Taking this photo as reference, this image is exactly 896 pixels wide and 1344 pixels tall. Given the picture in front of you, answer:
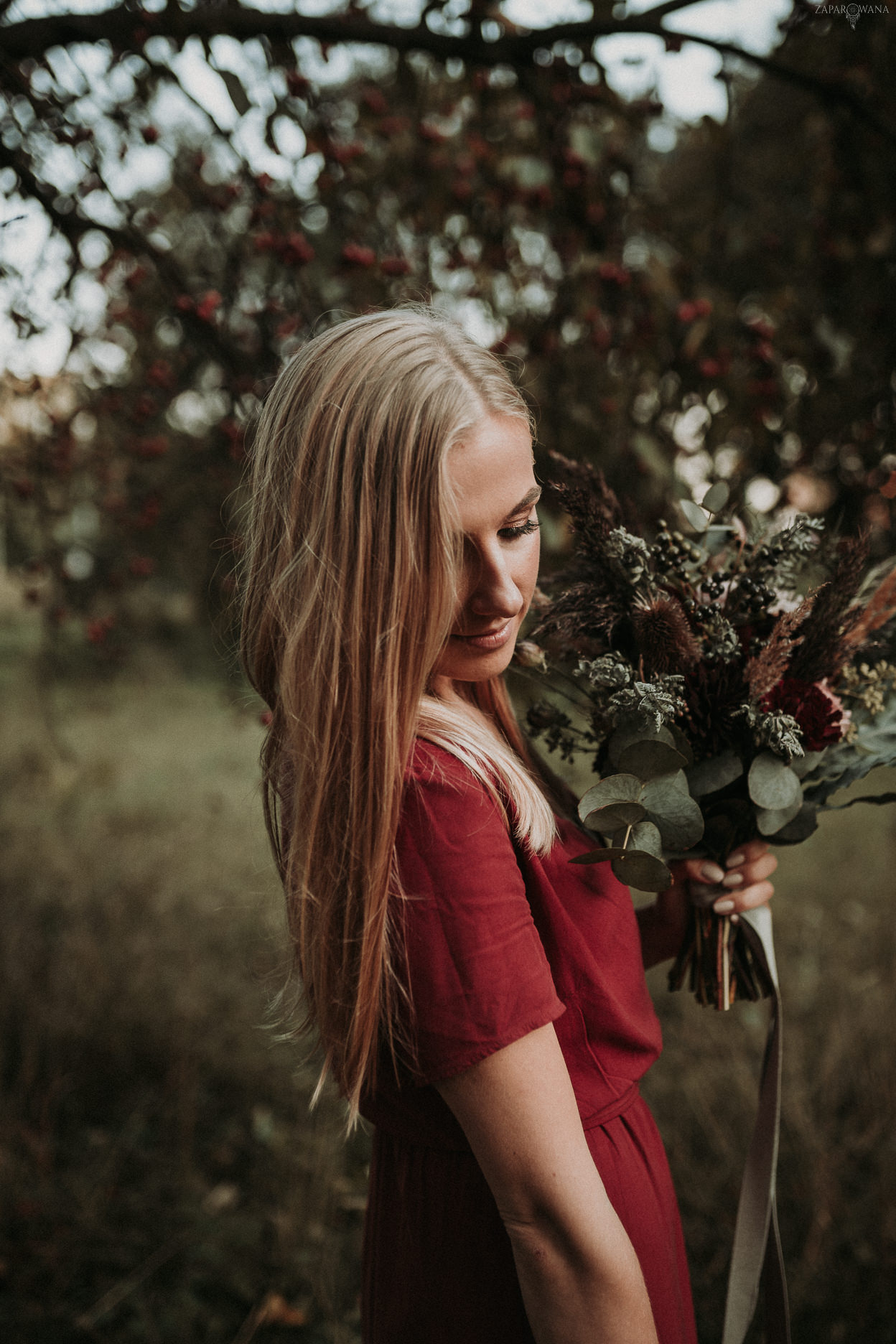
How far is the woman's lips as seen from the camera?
1044 mm

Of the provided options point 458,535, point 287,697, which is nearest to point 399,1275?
point 287,697

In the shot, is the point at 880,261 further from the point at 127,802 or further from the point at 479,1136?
the point at 127,802

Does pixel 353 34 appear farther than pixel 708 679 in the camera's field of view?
Yes

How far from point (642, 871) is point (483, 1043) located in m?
0.27

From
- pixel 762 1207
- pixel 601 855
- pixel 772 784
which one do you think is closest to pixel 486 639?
pixel 601 855

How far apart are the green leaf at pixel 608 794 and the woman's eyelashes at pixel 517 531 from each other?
298mm

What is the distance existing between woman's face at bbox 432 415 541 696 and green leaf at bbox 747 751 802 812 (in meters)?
0.34

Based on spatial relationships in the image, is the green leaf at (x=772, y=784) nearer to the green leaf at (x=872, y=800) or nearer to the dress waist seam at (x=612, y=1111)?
the green leaf at (x=872, y=800)

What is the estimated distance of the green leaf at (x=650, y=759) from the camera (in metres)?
1.06

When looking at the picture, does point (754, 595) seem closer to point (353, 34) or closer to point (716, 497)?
point (716, 497)

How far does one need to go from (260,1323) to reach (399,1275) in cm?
149

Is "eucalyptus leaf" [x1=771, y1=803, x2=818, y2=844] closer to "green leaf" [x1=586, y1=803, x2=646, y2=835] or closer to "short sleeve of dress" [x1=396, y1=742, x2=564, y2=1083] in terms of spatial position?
"green leaf" [x1=586, y1=803, x2=646, y2=835]

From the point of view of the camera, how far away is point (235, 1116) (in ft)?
10.0

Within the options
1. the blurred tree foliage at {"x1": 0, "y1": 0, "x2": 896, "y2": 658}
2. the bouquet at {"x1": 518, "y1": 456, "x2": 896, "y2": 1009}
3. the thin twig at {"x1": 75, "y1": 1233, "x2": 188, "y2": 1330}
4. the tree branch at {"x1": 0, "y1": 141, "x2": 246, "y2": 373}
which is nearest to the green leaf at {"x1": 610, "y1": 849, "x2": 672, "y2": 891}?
the bouquet at {"x1": 518, "y1": 456, "x2": 896, "y2": 1009}
